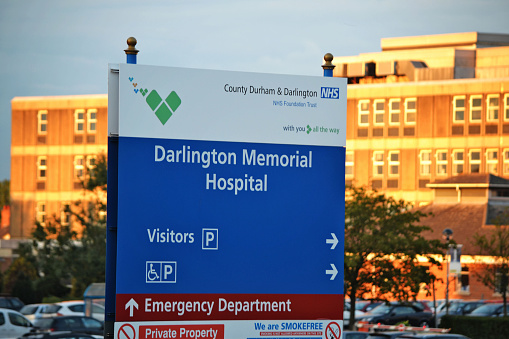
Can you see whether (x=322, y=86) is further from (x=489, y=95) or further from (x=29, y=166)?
(x=29, y=166)

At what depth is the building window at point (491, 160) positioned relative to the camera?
70438 mm

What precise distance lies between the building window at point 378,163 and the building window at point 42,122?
31948 millimetres

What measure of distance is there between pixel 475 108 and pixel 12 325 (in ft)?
157

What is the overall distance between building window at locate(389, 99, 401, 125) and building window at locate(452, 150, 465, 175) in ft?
17.8

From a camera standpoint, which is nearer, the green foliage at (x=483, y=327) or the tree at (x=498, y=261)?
the green foliage at (x=483, y=327)

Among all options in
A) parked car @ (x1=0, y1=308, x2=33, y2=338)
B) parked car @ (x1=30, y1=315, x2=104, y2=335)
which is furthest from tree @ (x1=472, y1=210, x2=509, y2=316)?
parked car @ (x1=0, y1=308, x2=33, y2=338)

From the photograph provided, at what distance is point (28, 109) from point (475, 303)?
55.0 m

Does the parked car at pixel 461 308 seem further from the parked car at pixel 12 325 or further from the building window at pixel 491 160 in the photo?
the building window at pixel 491 160

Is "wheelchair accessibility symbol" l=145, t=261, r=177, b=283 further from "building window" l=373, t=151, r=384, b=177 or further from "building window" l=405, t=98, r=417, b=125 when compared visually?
"building window" l=373, t=151, r=384, b=177

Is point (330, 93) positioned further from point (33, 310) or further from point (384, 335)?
point (33, 310)

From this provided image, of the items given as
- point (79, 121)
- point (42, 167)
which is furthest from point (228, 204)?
point (42, 167)

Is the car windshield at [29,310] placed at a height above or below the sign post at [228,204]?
below

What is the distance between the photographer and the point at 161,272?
5.24 meters

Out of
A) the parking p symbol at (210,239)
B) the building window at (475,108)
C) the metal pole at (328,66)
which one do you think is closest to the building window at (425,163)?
the building window at (475,108)
